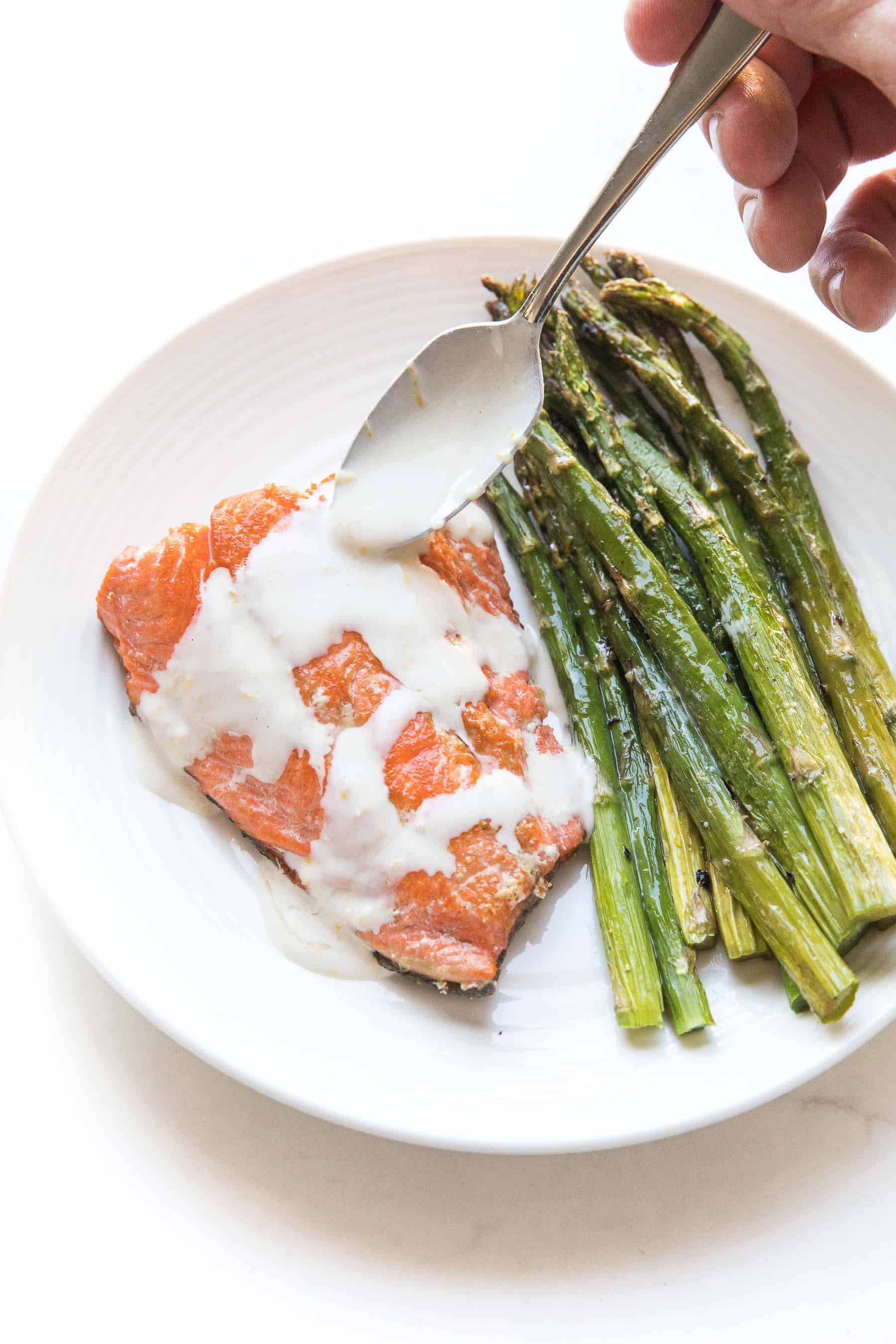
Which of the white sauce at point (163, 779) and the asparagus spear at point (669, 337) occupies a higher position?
the asparagus spear at point (669, 337)

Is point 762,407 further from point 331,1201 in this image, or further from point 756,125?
point 331,1201

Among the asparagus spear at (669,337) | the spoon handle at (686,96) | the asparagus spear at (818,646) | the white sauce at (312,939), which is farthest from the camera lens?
the asparagus spear at (669,337)

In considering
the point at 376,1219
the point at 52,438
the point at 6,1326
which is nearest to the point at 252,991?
the point at 376,1219

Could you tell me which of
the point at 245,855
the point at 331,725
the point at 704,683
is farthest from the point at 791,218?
the point at 245,855

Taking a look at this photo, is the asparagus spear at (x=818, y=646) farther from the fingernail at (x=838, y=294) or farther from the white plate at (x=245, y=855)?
the fingernail at (x=838, y=294)

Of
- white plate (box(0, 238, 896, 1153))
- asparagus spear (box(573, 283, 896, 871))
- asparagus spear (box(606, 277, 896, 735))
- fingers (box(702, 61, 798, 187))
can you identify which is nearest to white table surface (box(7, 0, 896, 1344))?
white plate (box(0, 238, 896, 1153))

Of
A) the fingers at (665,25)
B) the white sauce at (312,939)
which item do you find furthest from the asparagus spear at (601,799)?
the fingers at (665,25)
